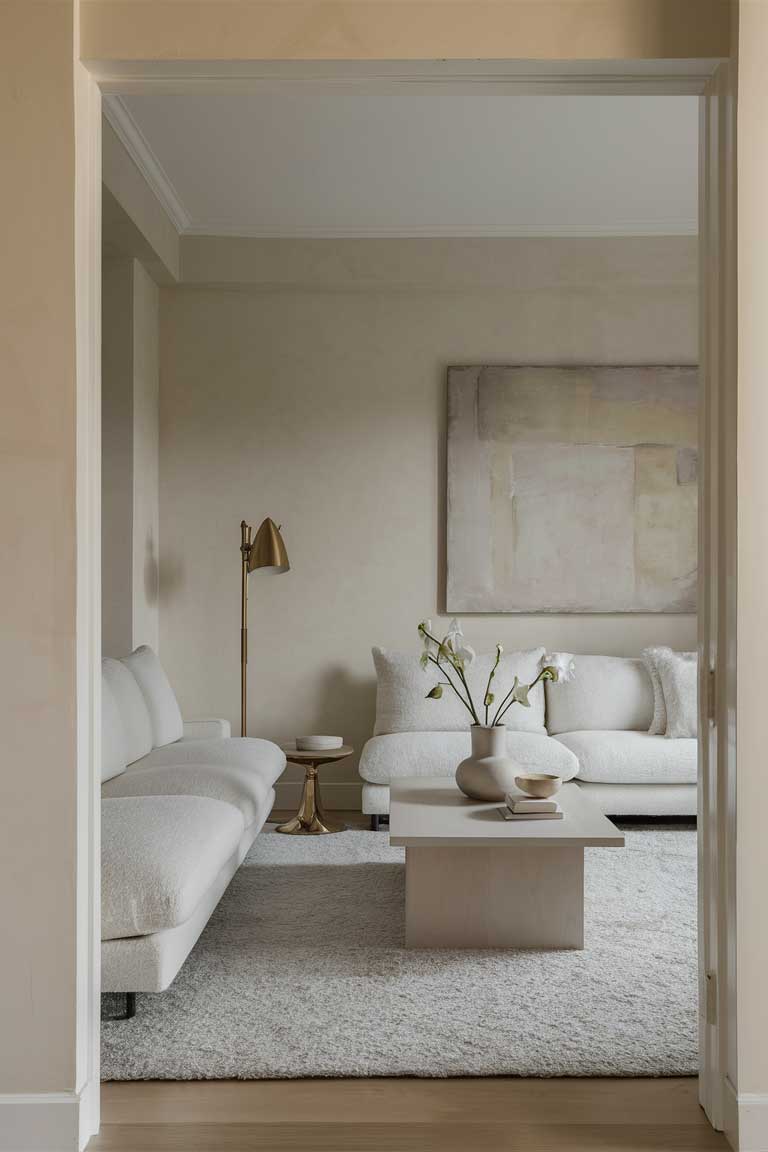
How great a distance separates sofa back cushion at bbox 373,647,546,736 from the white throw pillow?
58 cm

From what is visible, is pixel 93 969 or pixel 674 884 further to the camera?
pixel 674 884

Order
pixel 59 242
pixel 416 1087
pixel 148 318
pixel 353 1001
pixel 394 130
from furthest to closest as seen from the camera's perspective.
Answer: pixel 148 318 < pixel 394 130 < pixel 353 1001 < pixel 416 1087 < pixel 59 242

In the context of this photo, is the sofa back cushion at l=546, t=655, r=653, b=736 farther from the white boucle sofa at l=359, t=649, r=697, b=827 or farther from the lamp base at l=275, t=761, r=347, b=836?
the lamp base at l=275, t=761, r=347, b=836

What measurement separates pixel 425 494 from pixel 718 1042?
13.1ft

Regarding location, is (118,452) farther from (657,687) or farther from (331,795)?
(657,687)

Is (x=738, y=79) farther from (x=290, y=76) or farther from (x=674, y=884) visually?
(x=674, y=884)

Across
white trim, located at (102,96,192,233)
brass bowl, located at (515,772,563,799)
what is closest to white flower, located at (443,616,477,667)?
brass bowl, located at (515,772,563,799)

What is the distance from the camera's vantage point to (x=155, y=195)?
5246mm

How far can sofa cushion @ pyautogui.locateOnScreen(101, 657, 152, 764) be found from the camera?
4434 mm

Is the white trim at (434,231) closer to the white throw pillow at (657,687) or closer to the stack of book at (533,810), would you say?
the white throw pillow at (657,687)

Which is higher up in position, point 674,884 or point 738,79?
point 738,79

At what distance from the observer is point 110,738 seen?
4.12 m

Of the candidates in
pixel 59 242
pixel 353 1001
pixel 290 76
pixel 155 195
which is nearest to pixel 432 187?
pixel 155 195

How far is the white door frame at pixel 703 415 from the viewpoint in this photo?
2.25 m
